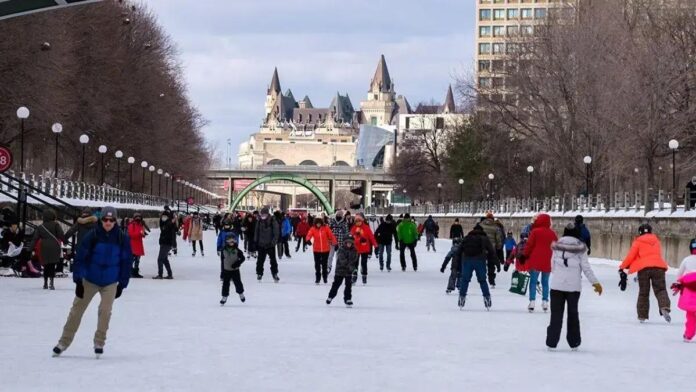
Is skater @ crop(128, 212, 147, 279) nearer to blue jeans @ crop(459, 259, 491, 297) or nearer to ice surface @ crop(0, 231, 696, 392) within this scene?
ice surface @ crop(0, 231, 696, 392)

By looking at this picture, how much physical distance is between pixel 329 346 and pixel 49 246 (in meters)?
10.0

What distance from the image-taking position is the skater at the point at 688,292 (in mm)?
15352

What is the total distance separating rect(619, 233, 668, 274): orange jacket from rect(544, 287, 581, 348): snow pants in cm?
420

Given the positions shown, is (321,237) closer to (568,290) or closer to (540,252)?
(540,252)

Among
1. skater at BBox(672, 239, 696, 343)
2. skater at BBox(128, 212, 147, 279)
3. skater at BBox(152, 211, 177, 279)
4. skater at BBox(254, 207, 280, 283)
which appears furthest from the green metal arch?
skater at BBox(672, 239, 696, 343)

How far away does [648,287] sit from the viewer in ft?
60.1

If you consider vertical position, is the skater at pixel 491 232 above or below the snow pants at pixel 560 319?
above

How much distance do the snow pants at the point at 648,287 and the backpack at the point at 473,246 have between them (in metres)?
2.92

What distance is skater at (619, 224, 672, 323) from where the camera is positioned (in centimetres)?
1817

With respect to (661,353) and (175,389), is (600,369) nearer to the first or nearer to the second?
(661,353)

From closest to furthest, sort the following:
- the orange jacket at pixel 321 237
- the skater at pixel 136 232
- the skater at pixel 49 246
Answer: the skater at pixel 49 246 < the orange jacket at pixel 321 237 < the skater at pixel 136 232

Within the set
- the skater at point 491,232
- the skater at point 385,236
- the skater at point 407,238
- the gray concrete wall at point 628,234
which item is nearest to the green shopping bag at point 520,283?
the skater at point 491,232

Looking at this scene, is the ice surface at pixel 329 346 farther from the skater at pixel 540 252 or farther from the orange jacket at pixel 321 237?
the orange jacket at pixel 321 237

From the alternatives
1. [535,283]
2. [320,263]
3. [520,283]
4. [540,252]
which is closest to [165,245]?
[320,263]
